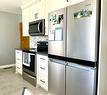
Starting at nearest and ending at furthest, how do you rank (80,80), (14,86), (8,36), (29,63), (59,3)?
(80,80), (59,3), (14,86), (29,63), (8,36)

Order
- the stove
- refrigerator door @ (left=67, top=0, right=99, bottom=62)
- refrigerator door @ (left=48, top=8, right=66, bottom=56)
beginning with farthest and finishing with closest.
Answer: the stove < refrigerator door @ (left=48, top=8, right=66, bottom=56) < refrigerator door @ (left=67, top=0, right=99, bottom=62)

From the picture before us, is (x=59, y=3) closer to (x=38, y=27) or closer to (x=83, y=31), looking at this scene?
(x=83, y=31)

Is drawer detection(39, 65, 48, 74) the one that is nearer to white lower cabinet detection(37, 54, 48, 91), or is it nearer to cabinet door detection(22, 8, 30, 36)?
white lower cabinet detection(37, 54, 48, 91)

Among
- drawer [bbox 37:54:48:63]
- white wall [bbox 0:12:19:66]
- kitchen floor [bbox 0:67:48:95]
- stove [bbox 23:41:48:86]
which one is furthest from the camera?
white wall [bbox 0:12:19:66]

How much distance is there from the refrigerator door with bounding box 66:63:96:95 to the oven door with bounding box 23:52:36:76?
1.44 meters

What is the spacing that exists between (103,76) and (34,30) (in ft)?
8.68

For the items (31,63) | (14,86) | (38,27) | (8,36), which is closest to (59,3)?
(38,27)

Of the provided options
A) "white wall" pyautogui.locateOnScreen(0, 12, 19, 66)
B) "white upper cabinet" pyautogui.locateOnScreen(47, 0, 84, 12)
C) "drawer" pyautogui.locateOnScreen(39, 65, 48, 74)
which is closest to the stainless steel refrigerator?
"white upper cabinet" pyautogui.locateOnScreen(47, 0, 84, 12)

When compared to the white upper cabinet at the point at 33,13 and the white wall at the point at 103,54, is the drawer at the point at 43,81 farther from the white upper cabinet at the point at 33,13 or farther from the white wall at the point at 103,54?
the white upper cabinet at the point at 33,13

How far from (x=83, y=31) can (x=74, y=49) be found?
0.33m

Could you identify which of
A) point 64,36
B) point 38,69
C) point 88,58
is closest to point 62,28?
point 64,36

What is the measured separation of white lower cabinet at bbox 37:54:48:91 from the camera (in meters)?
2.93

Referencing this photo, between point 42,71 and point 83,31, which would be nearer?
point 83,31

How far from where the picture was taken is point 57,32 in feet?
7.73
